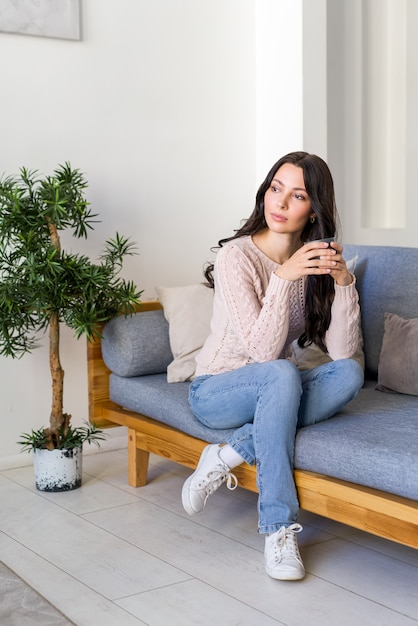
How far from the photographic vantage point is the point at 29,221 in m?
2.82

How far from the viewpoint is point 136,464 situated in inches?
118

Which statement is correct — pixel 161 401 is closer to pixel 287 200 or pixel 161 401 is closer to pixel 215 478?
pixel 215 478

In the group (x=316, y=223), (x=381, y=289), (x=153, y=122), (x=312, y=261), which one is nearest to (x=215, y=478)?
(x=312, y=261)

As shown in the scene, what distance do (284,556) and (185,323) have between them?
1.00 meters

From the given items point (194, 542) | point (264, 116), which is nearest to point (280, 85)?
point (264, 116)

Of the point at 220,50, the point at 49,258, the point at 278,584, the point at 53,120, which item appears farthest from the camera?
the point at 220,50

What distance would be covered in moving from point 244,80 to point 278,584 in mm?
2281

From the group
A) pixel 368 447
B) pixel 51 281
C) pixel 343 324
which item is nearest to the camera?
pixel 368 447

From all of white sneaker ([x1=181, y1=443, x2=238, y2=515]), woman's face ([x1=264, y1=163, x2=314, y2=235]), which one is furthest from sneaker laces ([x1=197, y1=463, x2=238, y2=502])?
woman's face ([x1=264, y1=163, x2=314, y2=235])

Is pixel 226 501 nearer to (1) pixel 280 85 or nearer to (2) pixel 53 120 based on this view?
(2) pixel 53 120

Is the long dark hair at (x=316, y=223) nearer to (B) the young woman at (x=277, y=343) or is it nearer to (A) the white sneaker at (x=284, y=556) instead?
(B) the young woman at (x=277, y=343)

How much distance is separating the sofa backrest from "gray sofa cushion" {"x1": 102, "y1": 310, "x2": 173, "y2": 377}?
→ 2.17ft

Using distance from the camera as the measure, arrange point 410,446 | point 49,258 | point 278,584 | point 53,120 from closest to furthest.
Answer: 1. point 410,446
2. point 278,584
3. point 49,258
4. point 53,120

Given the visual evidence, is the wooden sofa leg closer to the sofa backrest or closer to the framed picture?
the sofa backrest
